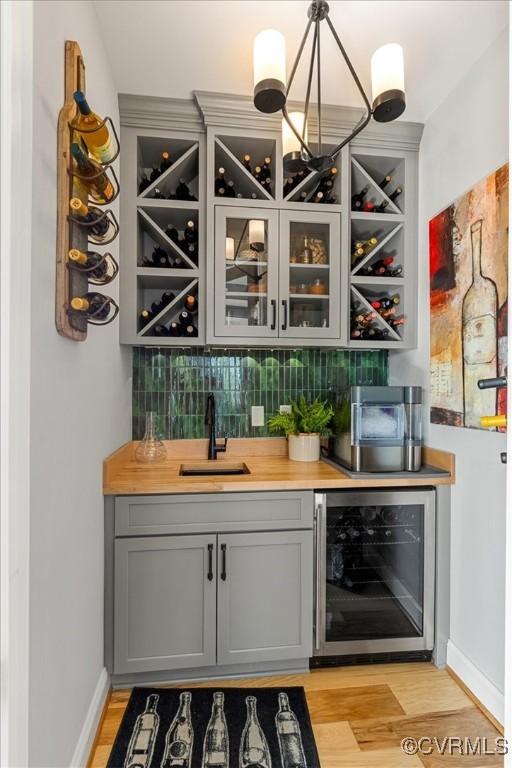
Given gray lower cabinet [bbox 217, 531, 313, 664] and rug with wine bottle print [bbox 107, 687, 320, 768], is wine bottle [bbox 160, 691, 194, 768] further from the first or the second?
gray lower cabinet [bbox 217, 531, 313, 664]

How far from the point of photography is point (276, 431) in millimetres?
2607

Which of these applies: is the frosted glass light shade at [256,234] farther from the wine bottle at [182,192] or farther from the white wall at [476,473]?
the white wall at [476,473]

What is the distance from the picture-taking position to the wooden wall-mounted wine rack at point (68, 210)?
1176mm

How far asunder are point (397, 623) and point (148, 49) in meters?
2.85

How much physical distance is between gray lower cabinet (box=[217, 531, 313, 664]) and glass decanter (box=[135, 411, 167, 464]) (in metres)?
0.68

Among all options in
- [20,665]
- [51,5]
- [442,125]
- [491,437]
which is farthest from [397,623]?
[51,5]

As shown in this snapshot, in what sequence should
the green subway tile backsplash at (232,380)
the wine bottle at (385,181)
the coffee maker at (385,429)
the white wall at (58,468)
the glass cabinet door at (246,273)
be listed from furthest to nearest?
the green subway tile backsplash at (232,380)
the wine bottle at (385,181)
the glass cabinet door at (246,273)
the coffee maker at (385,429)
the white wall at (58,468)

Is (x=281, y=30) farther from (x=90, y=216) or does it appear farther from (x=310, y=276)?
(x=90, y=216)

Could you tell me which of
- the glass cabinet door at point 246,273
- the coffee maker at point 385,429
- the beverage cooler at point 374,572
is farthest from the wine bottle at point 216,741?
the glass cabinet door at point 246,273

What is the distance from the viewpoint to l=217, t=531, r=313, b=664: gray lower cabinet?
6.11 feet

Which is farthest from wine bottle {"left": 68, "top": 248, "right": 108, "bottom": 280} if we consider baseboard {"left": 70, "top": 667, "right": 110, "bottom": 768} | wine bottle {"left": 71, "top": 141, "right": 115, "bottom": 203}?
baseboard {"left": 70, "top": 667, "right": 110, "bottom": 768}

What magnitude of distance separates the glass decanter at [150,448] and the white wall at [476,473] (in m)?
1.48

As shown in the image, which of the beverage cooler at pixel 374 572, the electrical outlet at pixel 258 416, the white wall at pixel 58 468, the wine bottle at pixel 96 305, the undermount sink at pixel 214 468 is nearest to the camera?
the white wall at pixel 58 468

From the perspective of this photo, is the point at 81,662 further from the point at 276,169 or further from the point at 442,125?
the point at 442,125
